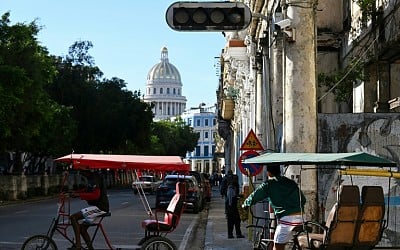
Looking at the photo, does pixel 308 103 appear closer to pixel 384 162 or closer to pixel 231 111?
pixel 384 162

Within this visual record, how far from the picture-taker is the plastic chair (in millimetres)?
9570

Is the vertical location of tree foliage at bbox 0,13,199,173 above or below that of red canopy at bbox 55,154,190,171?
above

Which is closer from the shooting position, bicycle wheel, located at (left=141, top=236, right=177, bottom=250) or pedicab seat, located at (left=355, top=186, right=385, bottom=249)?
pedicab seat, located at (left=355, top=186, right=385, bottom=249)

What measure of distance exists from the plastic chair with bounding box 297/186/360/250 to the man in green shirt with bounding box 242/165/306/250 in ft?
2.21

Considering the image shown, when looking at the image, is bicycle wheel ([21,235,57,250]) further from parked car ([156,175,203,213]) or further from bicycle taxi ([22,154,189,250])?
parked car ([156,175,203,213])

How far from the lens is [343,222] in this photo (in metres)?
9.66

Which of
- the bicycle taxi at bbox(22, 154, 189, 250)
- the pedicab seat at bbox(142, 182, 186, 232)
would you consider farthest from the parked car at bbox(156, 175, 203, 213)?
the pedicab seat at bbox(142, 182, 186, 232)

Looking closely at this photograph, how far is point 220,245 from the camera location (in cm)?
1866

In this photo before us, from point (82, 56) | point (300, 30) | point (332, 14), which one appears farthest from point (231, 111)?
point (300, 30)

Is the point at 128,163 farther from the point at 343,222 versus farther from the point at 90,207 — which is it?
the point at 343,222

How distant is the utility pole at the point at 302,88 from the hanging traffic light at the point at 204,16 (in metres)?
1.04

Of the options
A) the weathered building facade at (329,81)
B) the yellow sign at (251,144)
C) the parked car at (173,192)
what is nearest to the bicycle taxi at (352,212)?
the weathered building facade at (329,81)

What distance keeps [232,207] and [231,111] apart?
31.2 metres

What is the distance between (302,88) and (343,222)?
4.61 meters
